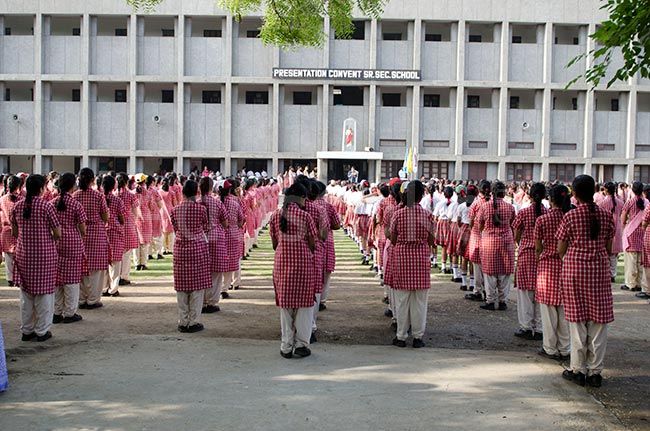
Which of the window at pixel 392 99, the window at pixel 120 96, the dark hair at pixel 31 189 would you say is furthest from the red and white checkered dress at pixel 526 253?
the window at pixel 120 96

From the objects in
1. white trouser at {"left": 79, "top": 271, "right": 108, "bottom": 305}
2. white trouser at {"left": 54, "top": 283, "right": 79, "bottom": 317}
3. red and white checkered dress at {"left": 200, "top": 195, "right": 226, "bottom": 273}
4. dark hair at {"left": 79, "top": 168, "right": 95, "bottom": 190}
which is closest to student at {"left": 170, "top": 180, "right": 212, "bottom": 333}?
A: red and white checkered dress at {"left": 200, "top": 195, "right": 226, "bottom": 273}

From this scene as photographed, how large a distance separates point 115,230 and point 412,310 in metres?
5.51

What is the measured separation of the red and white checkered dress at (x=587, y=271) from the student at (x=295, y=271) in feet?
9.00

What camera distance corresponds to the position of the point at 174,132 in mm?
40531

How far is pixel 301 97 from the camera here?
42000mm

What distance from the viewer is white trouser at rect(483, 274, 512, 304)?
1098 centimetres

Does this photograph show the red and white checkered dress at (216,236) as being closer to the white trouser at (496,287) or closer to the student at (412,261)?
the student at (412,261)

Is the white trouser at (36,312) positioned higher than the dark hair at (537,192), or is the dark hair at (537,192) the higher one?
the dark hair at (537,192)

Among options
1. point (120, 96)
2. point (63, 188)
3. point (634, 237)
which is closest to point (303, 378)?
point (63, 188)

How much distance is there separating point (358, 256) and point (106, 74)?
2645cm

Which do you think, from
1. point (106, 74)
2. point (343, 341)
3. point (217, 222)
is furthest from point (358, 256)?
point (106, 74)

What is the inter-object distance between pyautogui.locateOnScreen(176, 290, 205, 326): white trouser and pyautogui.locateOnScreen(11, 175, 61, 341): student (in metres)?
1.59

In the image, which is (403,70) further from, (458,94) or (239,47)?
(239,47)

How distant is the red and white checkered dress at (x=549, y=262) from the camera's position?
788cm
